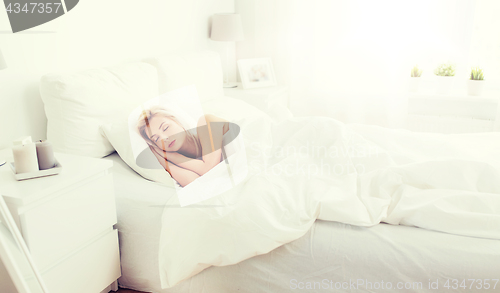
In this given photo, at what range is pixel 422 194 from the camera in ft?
4.19

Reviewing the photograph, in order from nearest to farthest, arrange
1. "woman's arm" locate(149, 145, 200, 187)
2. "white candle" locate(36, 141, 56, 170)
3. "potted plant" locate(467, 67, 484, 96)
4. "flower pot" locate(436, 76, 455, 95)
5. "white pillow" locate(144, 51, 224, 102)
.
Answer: "white candle" locate(36, 141, 56, 170), "woman's arm" locate(149, 145, 200, 187), "white pillow" locate(144, 51, 224, 102), "potted plant" locate(467, 67, 484, 96), "flower pot" locate(436, 76, 455, 95)

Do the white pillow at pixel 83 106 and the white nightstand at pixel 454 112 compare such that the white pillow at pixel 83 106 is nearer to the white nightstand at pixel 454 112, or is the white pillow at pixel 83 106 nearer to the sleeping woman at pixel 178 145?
the sleeping woman at pixel 178 145

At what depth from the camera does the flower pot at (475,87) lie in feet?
9.27

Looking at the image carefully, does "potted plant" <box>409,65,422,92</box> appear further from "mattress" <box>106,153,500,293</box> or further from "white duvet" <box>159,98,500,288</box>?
"mattress" <box>106,153,500,293</box>

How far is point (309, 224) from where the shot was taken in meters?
1.21

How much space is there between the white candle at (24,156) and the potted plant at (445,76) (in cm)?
292

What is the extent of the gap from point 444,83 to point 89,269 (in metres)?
2.87

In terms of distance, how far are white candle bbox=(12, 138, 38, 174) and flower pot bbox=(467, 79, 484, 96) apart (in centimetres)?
299

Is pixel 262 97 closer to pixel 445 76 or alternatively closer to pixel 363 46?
pixel 363 46

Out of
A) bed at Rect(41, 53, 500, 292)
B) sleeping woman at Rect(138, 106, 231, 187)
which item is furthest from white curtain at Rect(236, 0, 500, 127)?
sleeping woman at Rect(138, 106, 231, 187)

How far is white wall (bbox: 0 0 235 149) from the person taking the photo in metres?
1.49

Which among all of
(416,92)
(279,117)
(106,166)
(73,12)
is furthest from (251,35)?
(106,166)

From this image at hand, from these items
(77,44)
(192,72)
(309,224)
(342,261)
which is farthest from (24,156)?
(192,72)

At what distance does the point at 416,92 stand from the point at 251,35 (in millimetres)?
1565
